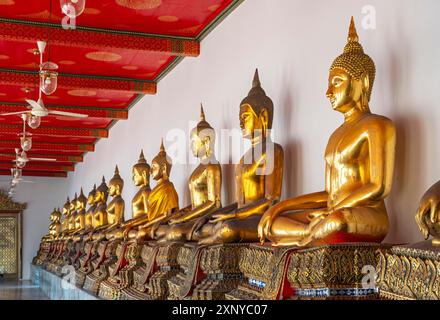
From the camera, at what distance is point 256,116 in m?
4.57

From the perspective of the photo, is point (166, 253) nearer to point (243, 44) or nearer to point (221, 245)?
point (221, 245)

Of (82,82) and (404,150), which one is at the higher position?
(82,82)

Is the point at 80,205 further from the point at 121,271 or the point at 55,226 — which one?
the point at 121,271

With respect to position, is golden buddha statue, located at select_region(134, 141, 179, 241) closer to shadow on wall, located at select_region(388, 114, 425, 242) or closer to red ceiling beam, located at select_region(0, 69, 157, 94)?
red ceiling beam, located at select_region(0, 69, 157, 94)

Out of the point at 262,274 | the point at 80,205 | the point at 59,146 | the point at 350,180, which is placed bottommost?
the point at 262,274

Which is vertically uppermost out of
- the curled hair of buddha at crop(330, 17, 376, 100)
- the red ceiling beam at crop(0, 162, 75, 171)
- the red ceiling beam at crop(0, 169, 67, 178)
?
the red ceiling beam at crop(0, 162, 75, 171)

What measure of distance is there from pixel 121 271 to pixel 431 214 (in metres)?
4.29

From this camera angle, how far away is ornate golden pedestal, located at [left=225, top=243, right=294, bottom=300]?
299 centimetres

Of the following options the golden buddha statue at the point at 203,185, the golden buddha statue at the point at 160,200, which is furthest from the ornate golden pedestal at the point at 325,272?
the golden buddha statue at the point at 160,200

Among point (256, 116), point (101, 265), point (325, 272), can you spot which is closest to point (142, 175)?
point (101, 265)

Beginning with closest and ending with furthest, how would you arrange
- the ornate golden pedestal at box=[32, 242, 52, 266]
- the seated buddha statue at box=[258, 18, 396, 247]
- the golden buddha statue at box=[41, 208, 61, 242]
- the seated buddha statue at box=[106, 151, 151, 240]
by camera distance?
the seated buddha statue at box=[258, 18, 396, 247]
the seated buddha statue at box=[106, 151, 151, 240]
the ornate golden pedestal at box=[32, 242, 52, 266]
the golden buddha statue at box=[41, 208, 61, 242]

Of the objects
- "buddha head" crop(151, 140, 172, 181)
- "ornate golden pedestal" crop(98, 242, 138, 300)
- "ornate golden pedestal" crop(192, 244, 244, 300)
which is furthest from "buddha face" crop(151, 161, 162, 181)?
"ornate golden pedestal" crop(192, 244, 244, 300)

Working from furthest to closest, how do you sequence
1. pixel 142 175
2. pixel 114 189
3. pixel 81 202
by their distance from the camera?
pixel 81 202 < pixel 114 189 < pixel 142 175
